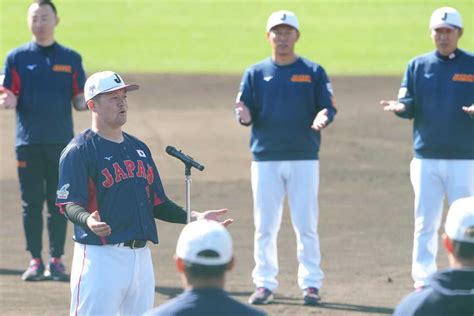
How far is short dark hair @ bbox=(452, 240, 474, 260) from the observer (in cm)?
585

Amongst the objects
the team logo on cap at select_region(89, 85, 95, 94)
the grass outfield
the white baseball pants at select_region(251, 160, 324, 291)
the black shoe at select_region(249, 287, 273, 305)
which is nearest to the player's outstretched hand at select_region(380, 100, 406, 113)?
the white baseball pants at select_region(251, 160, 324, 291)

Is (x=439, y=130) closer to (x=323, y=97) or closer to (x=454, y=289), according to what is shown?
(x=323, y=97)

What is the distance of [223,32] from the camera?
33219 mm

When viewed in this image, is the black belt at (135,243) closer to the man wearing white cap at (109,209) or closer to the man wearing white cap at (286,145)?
the man wearing white cap at (109,209)

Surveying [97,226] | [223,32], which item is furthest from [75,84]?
[223,32]

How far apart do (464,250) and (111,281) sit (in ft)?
10.5

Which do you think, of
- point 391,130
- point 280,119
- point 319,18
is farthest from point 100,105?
point 319,18

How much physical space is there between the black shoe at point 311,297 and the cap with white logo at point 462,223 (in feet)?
18.5

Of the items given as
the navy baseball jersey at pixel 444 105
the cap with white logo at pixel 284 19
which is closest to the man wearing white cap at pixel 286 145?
the cap with white logo at pixel 284 19

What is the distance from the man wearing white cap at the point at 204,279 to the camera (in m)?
5.64

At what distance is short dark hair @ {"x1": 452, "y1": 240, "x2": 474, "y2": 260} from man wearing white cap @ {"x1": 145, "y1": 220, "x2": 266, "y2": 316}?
105 cm

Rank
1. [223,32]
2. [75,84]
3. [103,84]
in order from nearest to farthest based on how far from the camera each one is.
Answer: [103,84] < [75,84] < [223,32]

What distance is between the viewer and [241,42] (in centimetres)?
3152

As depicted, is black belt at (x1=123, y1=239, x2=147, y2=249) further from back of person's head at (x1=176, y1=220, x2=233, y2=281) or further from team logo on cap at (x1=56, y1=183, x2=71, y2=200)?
back of person's head at (x1=176, y1=220, x2=233, y2=281)
